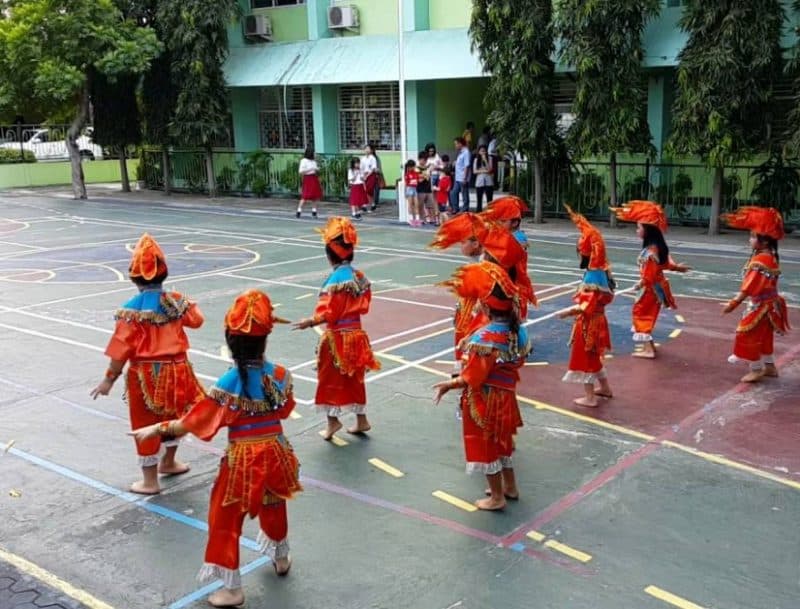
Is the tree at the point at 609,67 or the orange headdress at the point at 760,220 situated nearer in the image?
the orange headdress at the point at 760,220

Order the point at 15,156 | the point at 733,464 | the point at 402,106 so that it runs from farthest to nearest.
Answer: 1. the point at 15,156
2. the point at 402,106
3. the point at 733,464

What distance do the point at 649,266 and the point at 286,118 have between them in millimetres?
20346

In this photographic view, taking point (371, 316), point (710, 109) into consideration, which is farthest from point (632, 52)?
point (371, 316)

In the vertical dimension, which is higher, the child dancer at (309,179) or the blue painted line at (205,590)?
the child dancer at (309,179)

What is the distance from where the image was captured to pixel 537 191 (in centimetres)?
1900

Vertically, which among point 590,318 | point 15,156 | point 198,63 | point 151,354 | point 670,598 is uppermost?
point 198,63

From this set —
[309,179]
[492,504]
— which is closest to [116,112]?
[309,179]

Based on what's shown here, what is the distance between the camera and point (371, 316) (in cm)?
1091

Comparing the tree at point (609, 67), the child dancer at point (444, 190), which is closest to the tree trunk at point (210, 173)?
the child dancer at point (444, 190)

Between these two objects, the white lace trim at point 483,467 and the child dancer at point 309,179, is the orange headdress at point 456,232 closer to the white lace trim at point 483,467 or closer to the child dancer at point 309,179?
the white lace trim at point 483,467

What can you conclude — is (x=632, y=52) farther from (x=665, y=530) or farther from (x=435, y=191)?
(x=665, y=530)

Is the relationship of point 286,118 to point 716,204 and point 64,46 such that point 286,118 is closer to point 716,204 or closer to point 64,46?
point 64,46

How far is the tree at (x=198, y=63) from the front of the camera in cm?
2466

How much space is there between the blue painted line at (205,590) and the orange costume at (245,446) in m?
0.14
